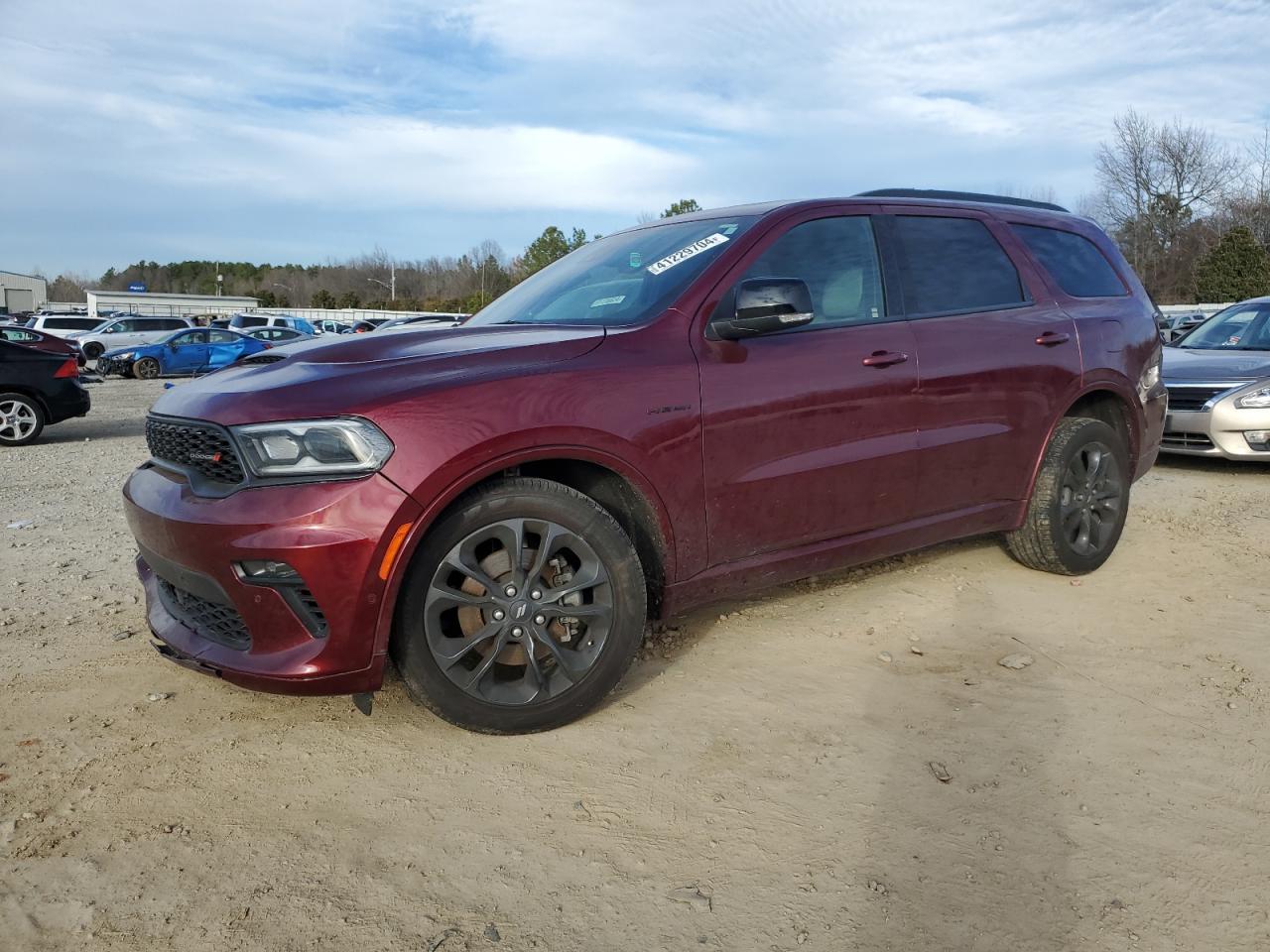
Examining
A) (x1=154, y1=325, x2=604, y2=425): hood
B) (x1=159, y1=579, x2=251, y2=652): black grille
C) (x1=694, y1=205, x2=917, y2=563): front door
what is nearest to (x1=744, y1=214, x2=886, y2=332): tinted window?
(x1=694, y1=205, x2=917, y2=563): front door

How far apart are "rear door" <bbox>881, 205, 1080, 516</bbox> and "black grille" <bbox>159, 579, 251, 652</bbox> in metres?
2.63

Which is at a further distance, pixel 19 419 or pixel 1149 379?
pixel 19 419

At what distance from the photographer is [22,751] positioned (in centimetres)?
295

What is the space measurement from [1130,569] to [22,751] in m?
4.95

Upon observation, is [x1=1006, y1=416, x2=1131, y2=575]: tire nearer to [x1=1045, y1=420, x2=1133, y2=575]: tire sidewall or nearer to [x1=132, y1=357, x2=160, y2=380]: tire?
[x1=1045, y1=420, x2=1133, y2=575]: tire sidewall

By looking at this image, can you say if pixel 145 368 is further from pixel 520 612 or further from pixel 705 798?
pixel 705 798

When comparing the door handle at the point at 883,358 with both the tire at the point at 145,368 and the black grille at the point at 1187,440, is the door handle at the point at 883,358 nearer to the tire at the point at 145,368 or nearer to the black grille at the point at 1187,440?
the black grille at the point at 1187,440

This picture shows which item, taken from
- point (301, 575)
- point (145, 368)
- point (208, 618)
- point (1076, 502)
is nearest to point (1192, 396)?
point (1076, 502)

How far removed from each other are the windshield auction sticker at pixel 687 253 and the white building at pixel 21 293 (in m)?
90.5

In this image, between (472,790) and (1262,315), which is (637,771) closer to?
(472,790)

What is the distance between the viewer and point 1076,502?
15.5ft

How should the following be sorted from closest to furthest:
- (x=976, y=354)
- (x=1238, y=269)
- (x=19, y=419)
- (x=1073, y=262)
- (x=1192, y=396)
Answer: (x=976, y=354)
(x=1073, y=262)
(x=1192, y=396)
(x=19, y=419)
(x=1238, y=269)

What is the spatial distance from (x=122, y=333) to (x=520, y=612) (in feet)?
106

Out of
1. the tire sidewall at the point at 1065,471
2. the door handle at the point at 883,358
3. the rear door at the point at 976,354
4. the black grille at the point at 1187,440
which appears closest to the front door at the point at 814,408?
the door handle at the point at 883,358
